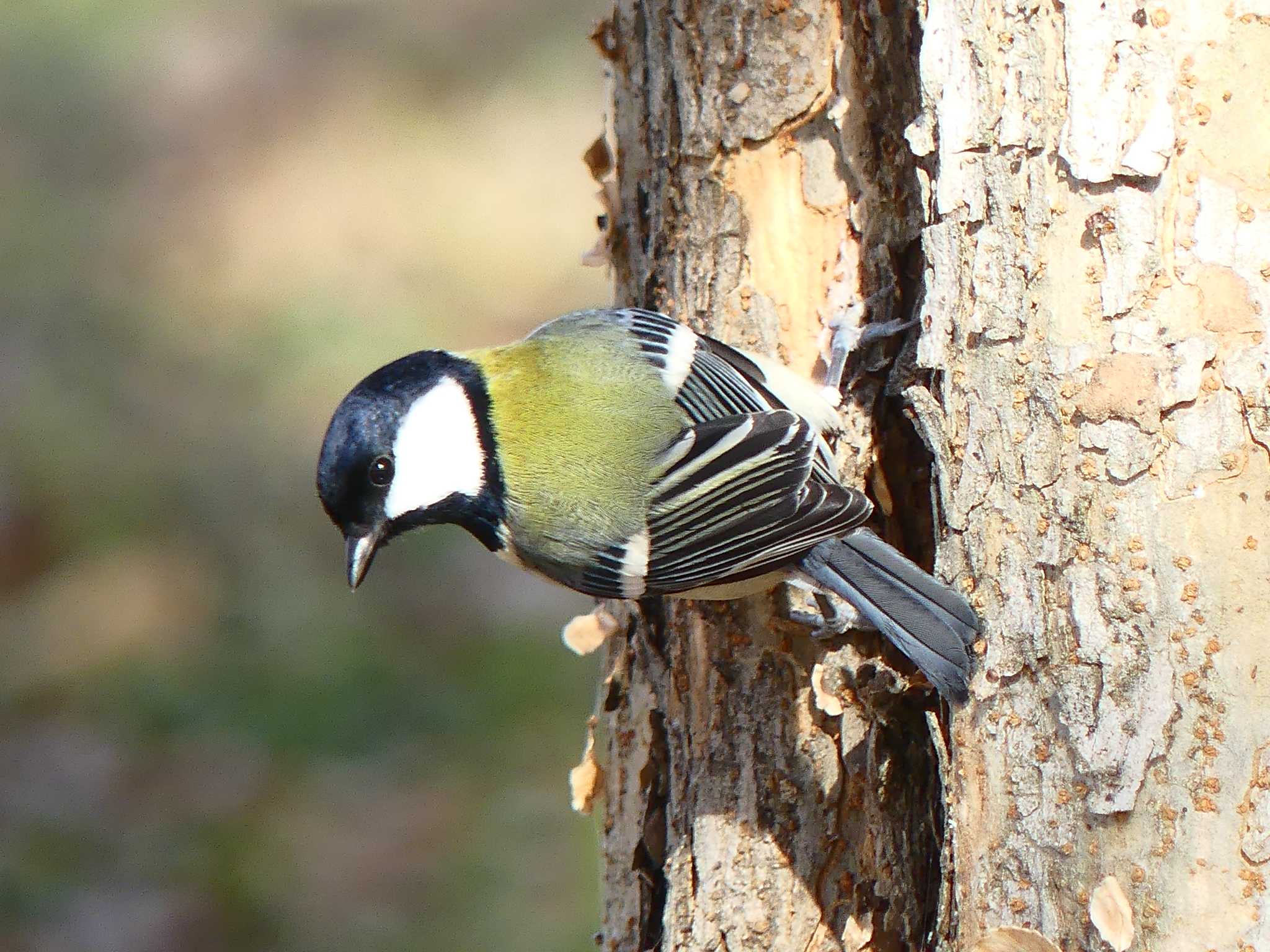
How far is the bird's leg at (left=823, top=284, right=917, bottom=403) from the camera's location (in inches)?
82.5

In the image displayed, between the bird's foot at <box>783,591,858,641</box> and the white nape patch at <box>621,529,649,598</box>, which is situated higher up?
the white nape patch at <box>621,529,649,598</box>

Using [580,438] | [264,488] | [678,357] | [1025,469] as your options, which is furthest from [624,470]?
[264,488]

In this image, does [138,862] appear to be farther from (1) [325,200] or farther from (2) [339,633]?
(1) [325,200]

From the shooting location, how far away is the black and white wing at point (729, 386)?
84.7 inches

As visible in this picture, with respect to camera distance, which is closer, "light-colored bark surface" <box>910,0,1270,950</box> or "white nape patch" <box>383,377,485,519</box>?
"light-colored bark surface" <box>910,0,1270,950</box>

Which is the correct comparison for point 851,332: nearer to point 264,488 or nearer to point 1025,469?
point 1025,469

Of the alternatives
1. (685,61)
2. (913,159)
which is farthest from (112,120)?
(913,159)

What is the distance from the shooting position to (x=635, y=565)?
82.7 inches

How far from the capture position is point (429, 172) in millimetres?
5227

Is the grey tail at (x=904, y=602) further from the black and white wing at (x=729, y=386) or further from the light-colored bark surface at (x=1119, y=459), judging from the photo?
the black and white wing at (x=729, y=386)

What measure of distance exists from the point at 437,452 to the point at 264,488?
2.30 metres

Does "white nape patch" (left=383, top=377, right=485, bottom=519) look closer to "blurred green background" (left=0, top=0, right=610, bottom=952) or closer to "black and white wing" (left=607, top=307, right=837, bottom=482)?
"black and white wing" (left=607, top=307, right=837, bottom=482)

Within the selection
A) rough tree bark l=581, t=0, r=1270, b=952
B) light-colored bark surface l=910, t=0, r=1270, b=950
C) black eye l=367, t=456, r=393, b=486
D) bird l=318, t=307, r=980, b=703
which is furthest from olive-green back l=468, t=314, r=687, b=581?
light-colored bark surface l=910, t=0, r=1270, b=950

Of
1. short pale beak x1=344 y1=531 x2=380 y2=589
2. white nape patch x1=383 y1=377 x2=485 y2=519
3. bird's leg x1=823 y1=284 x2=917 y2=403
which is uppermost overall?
bird's leg x1=823 y1=284 x2=917 y2=403
